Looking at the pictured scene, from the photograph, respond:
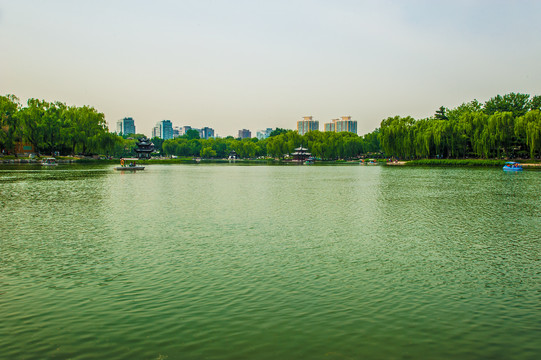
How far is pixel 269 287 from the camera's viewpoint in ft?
29.8

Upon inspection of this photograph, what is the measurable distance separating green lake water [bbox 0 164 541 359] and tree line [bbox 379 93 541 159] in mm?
53458

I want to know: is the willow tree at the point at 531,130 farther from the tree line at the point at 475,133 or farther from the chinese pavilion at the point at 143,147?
the chinese pavilion at the point at 143,147

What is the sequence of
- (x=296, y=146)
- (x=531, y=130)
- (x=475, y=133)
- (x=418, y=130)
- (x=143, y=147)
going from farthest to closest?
(x=296, y=146)
(x=143, y=147)
(x=418, y=130)
(x=475, y=133)
(x=531, y=130)

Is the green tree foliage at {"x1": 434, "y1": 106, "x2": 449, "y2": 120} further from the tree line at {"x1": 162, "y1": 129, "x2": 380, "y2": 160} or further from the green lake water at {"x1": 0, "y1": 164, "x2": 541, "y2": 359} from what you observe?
the green lake water at {"x1": 0, "y1": 164, "x2": 541, "y2": 359}

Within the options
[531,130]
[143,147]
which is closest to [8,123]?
[143,147]

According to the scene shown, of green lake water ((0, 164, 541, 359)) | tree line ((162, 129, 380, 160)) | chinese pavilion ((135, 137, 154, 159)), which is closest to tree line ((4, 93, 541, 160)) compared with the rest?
chinese pavilion ((135, 137, 154, 159))

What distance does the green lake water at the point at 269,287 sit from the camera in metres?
6.41

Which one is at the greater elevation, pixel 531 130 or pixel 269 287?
pixel 531 130

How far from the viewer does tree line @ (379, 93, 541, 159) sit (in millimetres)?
64188

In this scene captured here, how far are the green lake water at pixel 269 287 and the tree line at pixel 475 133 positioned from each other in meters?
53.5

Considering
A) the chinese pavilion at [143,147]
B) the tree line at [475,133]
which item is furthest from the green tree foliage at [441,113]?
the chinese pavilion at [143,147]

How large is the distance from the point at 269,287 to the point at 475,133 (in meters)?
69.7

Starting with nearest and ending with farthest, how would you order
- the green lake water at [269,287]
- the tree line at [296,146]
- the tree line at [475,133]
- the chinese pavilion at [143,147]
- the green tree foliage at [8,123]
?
the green lake water at [269,287] → the tree line at [475,133] → the green tree foliage at [8,123] → the chinese pavilion at [143,147] → the tree line at [296,146]

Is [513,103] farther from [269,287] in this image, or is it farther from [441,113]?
[269,287]
